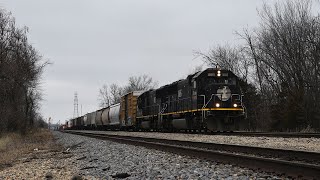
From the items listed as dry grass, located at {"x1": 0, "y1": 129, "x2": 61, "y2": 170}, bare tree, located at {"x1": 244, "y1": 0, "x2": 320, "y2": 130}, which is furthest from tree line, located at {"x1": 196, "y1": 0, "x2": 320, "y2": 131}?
dry grass, located at {"x1": 0, "y1": 129, "x2": 61, "y2": 170}

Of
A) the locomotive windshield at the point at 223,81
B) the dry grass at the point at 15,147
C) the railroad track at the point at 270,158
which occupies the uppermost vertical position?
the locomotive windshield at the point at 223,81

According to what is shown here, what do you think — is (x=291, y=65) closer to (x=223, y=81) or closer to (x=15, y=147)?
(x=223, y=81)

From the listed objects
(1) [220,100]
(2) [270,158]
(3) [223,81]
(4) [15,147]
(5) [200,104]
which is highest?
(3) [223,81]

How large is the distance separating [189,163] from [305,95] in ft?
63.0

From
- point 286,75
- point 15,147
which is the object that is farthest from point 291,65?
point 15,147

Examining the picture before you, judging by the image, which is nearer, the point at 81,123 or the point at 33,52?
the point at 33,52

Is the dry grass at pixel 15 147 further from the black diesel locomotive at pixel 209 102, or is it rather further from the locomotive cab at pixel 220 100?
the locomotive cab at pixel 220 100

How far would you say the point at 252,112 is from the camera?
3172 centimetres

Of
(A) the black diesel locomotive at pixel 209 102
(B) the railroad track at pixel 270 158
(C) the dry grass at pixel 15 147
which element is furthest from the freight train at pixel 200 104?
(B) the railroad track at pixel 270 158

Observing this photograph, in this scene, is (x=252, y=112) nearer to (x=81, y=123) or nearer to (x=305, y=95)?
(x=305, y=95)

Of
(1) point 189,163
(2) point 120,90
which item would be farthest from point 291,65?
(2) point 120,90

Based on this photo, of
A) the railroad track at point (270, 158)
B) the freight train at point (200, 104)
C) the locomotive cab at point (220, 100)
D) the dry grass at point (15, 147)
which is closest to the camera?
the railroad track at point (270, 158)

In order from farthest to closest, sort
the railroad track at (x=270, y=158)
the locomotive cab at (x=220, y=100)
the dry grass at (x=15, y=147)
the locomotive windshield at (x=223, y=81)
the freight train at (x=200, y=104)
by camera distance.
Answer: the locomotive windshield at (x=223, y=81) < the freight train at (x=200, y=104) < the locomotive cab at (x=220, y=100) < the dry grass at (x=15, y=147) < the railroad track at (x=270, y=158)

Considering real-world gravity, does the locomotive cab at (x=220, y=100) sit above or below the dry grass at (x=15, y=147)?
above
